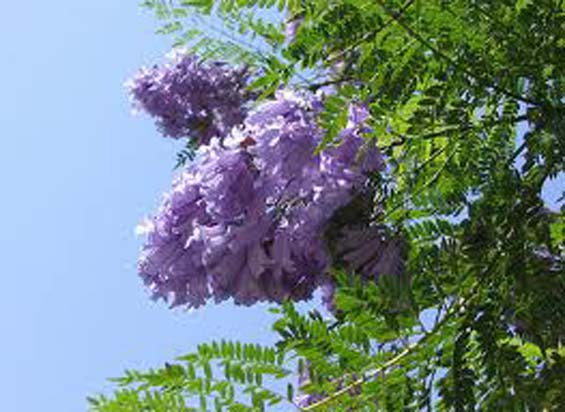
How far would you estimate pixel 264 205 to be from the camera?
72.0 inches

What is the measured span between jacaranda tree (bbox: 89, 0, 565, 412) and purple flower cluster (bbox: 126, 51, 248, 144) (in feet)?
3.27

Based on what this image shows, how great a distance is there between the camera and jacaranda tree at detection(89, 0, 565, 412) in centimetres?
127

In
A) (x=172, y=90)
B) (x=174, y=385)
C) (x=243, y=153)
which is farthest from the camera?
(x=172, y=90)

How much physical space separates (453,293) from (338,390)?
0.20 metres

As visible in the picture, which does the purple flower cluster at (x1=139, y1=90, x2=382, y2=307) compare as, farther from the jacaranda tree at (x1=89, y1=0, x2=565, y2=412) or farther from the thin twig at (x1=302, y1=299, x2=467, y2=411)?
the thin twig at (x1=302, y1=299, x2=467, y2=411)

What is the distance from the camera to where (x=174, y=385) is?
1219 millimetres

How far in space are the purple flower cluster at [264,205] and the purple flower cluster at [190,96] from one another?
114 cm

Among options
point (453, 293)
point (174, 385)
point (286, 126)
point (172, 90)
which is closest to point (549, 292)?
point (453, 293)

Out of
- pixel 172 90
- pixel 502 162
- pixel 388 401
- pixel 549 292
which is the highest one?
pixel 172 90

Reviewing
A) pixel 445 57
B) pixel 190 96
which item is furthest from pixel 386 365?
pixel 190 96

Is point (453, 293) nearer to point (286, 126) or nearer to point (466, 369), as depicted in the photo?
point (466, 369)

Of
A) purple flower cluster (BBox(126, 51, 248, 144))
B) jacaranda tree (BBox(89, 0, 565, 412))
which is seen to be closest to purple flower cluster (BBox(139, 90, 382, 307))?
jacaranda tree (BBox(89, 0, 565, 412))

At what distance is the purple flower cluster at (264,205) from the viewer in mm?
1778

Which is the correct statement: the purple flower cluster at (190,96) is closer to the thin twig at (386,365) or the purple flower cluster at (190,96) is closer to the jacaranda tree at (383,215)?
the jacaranda tree at (383,215)
